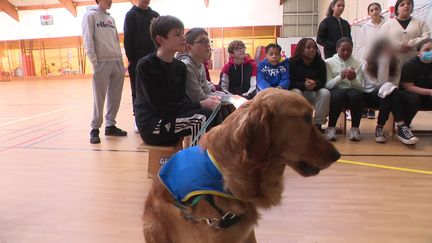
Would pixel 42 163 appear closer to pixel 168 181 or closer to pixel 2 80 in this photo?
pixel 168 181

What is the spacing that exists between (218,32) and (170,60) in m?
16.4

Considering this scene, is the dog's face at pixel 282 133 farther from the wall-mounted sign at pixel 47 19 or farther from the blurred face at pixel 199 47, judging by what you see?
the wall-mounted sign at pixel 47 19

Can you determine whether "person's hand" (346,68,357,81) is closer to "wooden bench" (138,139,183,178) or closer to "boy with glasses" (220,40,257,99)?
"boy with glasses" (220,40,257,99)

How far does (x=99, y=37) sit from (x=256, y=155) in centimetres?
414

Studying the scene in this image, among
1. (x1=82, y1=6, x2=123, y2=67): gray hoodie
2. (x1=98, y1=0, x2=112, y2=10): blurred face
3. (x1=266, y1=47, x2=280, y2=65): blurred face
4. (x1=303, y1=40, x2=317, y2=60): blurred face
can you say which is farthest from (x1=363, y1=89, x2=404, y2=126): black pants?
(x1=98, y1=0, x2=112, y2=10): blurred face

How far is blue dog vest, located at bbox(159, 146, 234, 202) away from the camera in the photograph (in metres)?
1.38

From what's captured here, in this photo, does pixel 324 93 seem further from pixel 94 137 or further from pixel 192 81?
pixel 94 137

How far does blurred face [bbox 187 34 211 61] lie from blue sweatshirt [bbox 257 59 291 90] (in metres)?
1.65

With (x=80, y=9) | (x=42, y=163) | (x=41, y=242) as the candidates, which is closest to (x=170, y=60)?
(x=41, y=242)

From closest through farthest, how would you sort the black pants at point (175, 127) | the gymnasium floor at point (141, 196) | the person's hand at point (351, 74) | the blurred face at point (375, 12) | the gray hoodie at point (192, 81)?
the gymnasium floor at point (141, 196) → the black pants at point (175, 127) → the gray hoodie at point (192, 81) → the blurred face at point (375, 12) → the person's hand at point (351, 74)

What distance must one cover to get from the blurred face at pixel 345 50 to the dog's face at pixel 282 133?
12.3 ft

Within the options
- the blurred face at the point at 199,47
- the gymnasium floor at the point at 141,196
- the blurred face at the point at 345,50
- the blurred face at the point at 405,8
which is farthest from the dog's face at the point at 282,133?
the blurred face at the point at 345,50

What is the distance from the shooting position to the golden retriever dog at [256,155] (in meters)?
1.31

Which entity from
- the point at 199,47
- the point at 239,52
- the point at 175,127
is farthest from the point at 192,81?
the point at 239,52
